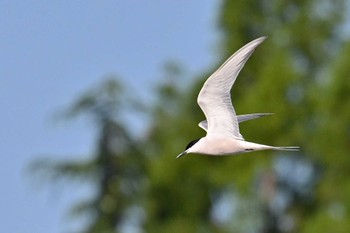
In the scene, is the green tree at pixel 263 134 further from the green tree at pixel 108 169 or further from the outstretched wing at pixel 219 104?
the outstretched wing at pixel 219 104

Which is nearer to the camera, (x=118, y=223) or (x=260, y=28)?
(x=118, y=223)

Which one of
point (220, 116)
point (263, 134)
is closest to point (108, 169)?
point (263, 134)

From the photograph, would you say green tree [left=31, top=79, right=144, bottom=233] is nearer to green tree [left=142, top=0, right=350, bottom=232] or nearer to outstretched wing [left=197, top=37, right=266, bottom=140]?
green tree [left=142, top=0, right=350, bottom=232]

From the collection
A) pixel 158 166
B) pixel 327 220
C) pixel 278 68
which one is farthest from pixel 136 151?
pixel 327 220

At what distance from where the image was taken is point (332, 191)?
28109 millimetres

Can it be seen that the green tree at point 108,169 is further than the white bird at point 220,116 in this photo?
Yes

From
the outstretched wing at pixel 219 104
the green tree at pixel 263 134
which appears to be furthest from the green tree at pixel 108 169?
the outstretched wing at pixel 219 104

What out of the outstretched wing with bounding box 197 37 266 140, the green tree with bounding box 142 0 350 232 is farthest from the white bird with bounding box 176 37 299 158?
the green tree with bounding box 142 0 350 232

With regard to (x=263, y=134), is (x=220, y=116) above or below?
above

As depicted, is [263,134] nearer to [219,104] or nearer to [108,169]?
[108,169]

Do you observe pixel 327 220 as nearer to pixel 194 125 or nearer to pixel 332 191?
pixel 332 191

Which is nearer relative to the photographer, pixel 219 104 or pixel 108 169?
pixel 219 104

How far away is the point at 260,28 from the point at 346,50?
3.19m

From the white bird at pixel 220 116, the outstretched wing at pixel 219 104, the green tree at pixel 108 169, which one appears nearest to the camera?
the white bird at pixel 220 116
